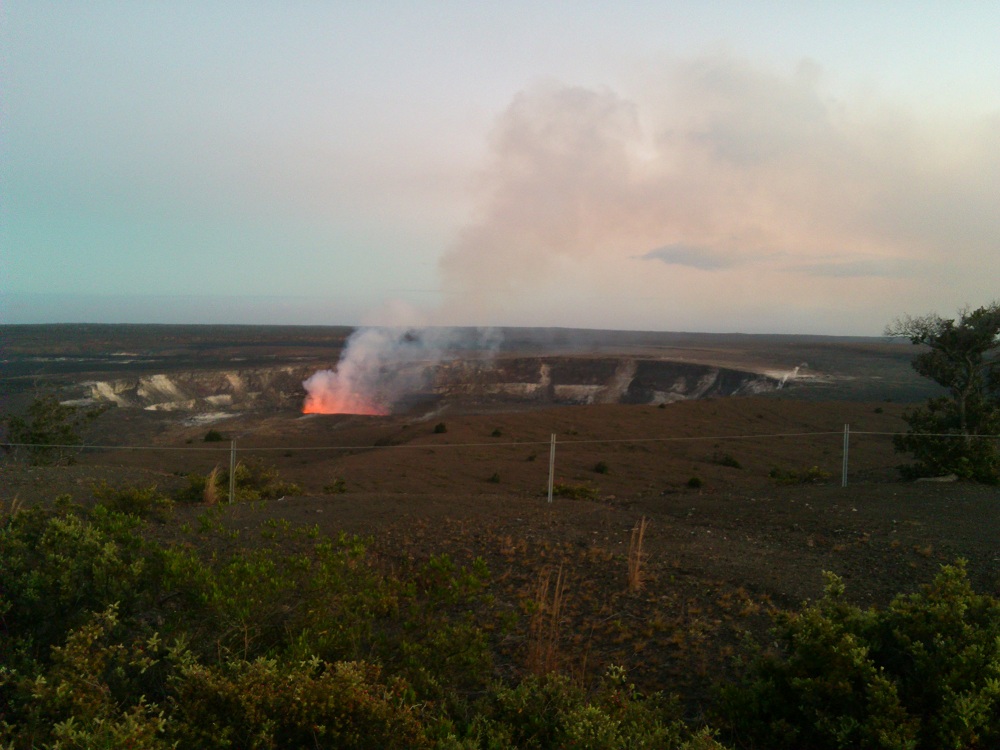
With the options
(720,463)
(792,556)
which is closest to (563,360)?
(720,463)

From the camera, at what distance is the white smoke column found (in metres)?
44.7

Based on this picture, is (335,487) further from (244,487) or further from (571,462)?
(571,462)

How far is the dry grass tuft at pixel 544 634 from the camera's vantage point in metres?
4.48

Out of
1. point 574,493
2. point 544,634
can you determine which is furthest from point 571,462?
point 544,634

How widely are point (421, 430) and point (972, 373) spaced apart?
57.4 feet

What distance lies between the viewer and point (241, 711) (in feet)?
9.64

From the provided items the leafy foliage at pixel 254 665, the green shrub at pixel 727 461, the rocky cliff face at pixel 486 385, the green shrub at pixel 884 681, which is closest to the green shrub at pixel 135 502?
the leafy foliage at pixel 254 665

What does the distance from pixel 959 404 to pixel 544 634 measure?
37.2 ft

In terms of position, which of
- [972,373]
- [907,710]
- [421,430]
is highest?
[972,373]

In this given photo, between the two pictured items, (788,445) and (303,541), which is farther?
(788,445)

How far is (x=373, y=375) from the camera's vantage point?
170ft

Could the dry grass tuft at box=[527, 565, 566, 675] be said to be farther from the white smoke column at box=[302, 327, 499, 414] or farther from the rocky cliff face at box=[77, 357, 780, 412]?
the rocky cliff face at box=[77, 357, 780, 412]

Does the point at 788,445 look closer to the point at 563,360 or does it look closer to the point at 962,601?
the point at 962,601

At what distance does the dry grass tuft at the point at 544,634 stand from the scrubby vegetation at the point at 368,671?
3 centimetres
